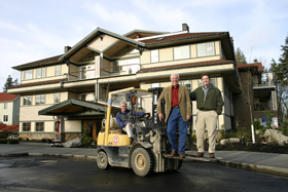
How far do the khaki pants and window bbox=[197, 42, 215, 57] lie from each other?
15908 mm

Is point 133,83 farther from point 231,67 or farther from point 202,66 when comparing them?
point 231,67

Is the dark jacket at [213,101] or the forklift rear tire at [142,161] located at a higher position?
the dark jacket at [213,101]

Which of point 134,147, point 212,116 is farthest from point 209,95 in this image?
point 134,147

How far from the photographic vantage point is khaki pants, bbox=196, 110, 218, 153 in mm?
6309

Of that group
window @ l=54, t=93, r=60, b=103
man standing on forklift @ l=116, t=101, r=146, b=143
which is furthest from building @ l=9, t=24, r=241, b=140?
man standing on forklift @ l=116, t=101, r=146, b=143

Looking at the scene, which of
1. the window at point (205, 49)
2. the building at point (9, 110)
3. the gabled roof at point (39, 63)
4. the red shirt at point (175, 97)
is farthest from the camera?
the building at point (9, 110)

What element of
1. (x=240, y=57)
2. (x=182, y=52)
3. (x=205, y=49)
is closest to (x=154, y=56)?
(x=182, y=52)

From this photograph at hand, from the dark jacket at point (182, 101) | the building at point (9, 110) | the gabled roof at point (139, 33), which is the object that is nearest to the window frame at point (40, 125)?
the gabled roof at point (139, 33)

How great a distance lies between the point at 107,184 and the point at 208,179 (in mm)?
2635

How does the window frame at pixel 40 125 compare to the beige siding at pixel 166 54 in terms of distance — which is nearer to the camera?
the beige siding at pixel 166 54

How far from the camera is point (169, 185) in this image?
5.88 metres

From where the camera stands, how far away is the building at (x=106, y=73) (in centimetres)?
2114

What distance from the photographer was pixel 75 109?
77.2 ft

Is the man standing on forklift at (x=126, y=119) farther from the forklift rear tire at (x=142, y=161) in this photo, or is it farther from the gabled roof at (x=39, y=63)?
the gabled roof at (x=39, y=63)
